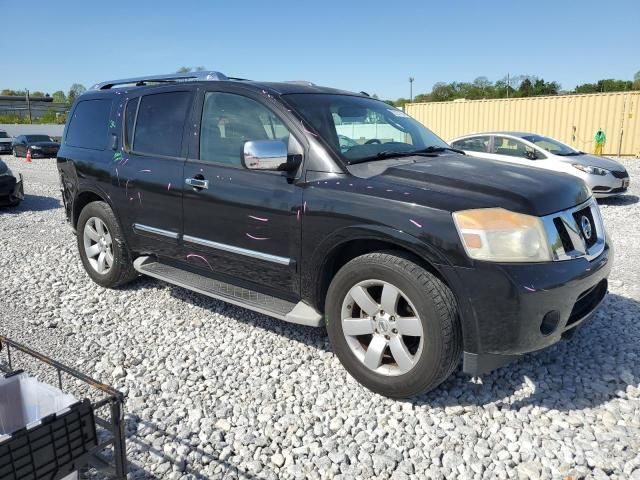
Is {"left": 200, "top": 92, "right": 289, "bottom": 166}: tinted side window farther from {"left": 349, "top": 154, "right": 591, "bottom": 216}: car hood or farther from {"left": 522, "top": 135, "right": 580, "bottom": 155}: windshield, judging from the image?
{"left": 522, "top": 135, "right": 580, "bottom": 155}: windshield

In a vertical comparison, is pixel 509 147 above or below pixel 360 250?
below

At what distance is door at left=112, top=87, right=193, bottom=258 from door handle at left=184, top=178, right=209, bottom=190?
0.11m

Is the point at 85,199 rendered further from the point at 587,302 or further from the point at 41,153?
the point at 41,153

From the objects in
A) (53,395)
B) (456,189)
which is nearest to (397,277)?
(456,189)

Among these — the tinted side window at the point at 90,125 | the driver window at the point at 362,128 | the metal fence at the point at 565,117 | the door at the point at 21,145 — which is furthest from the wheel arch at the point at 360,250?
the door at the point at 21,145

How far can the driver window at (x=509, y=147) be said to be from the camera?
10695mm

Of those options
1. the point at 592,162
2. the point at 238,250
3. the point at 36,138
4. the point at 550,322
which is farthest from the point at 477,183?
the point at 36,138

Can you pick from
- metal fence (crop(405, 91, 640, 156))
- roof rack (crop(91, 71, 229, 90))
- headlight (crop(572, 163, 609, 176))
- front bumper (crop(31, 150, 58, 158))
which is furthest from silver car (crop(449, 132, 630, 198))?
front bumper (crop(31, 150, 58, 158))

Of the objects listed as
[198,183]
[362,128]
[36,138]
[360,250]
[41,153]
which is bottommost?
[41,153]

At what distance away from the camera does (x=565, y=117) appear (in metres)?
22.3

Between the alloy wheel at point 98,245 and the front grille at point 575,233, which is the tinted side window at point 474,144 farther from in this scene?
the alloy wheel at point 98,245

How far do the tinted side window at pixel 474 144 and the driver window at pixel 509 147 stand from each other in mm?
207

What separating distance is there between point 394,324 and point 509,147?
8972 millimetres

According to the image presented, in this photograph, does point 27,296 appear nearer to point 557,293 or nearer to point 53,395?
point 53,395
